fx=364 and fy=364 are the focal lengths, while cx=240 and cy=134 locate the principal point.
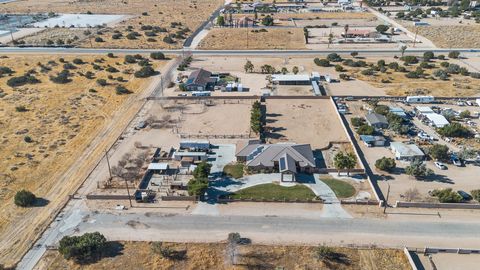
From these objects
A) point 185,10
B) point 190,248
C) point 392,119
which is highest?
point 185,10

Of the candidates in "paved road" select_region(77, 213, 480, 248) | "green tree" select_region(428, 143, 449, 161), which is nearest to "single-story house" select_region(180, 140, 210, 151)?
"paved road" select_region(77, 213, 480, 248)

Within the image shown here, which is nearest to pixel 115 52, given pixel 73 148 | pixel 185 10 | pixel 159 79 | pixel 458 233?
pixel 159 79

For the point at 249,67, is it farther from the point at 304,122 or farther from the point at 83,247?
the point at 83,247

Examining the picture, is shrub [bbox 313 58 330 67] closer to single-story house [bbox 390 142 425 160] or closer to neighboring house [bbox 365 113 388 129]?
neighboring house [bbox 365 113 388 129]

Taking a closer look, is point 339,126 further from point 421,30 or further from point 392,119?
point 421,30

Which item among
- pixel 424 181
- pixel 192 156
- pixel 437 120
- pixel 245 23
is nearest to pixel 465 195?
pixel 424 181
